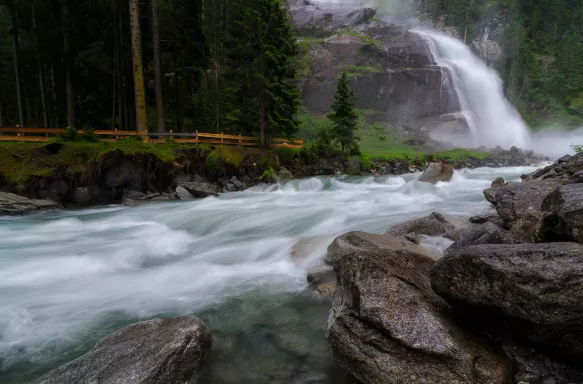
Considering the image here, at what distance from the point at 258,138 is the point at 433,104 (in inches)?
1727

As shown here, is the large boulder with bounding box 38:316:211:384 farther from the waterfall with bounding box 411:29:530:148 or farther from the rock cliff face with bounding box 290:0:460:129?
the rock cliff face with bounding box 290:0:460:129

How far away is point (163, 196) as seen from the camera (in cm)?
1700

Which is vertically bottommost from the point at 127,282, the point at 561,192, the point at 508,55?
the point at 127,282

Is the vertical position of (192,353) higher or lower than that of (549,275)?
lower

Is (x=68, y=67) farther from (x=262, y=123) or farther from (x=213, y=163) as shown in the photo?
(x=262, y=123)

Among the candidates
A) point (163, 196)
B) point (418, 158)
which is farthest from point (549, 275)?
point (418, 158)

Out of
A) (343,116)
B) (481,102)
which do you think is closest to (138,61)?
(343,116)

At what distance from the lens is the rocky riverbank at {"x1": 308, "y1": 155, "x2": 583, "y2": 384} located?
320 cm

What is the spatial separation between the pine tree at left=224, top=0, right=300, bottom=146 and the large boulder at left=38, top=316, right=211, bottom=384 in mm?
19370

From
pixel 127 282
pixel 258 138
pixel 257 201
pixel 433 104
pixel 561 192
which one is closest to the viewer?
pixel 561 192

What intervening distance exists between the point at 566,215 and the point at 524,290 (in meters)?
1.79

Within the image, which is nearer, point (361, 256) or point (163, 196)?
point (361, 256)

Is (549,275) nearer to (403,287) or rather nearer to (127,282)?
(403,287)

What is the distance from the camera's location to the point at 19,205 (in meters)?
13.4
